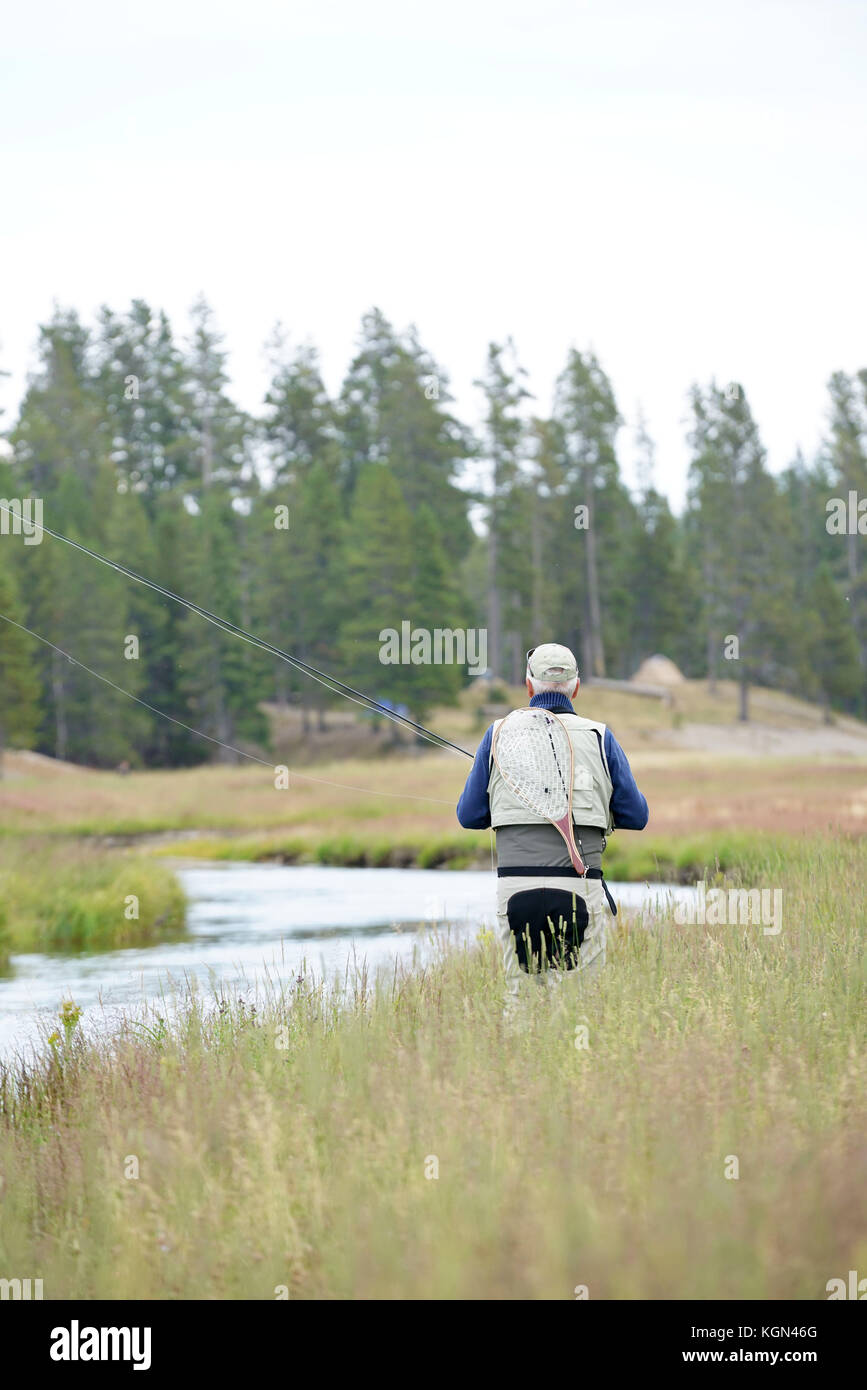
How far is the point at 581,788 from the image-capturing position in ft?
19.8

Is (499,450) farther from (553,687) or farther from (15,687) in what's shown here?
(553,687)

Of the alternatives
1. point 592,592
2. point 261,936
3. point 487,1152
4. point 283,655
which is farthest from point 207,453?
point 487,1152

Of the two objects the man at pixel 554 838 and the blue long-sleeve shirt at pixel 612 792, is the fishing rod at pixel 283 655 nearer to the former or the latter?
the blue long-sleeve shirt at pixel 612 792

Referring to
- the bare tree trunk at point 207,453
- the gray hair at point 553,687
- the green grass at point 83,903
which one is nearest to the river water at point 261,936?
the green grass at point 83,903

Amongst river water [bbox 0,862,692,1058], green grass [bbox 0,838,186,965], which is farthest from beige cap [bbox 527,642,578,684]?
green grass [bbox 0,838,186,965]

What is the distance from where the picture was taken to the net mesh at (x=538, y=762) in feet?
19.6

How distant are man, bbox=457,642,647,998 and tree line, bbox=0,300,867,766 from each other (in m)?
43.3

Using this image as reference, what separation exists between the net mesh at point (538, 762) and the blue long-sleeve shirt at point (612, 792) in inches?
3.9

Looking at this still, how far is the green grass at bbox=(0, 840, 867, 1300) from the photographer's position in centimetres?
382

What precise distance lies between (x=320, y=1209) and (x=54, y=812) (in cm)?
3172

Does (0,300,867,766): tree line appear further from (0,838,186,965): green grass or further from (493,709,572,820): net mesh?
(493,709,572,820): net mesh

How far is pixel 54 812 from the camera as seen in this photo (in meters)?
34.7

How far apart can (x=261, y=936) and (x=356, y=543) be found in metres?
46.3
